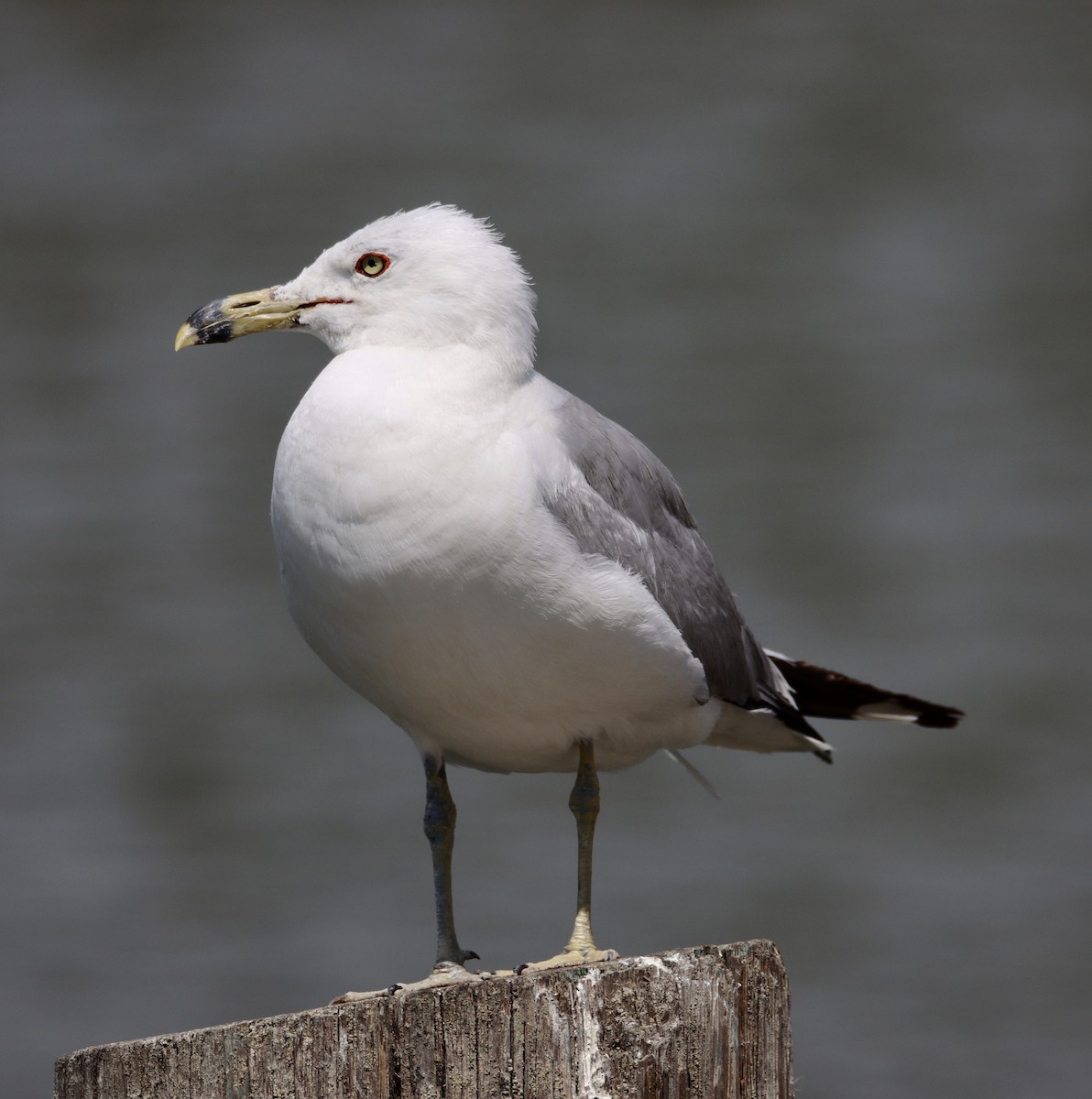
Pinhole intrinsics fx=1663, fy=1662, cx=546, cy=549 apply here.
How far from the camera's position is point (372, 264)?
3215 mm

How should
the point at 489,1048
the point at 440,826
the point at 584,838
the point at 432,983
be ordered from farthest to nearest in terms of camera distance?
the point at 440,826, the point at 584,838, the point at 432,983, the point at 489,1048

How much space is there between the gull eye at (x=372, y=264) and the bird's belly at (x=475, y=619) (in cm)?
49

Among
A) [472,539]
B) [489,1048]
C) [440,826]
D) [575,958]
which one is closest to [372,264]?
[472,539]

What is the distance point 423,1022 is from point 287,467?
43.5 inches

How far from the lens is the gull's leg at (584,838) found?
3.01 meters

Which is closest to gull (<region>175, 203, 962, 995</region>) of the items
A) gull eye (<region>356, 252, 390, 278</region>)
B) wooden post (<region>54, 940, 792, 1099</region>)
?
gull eye (<region>356, 252, 390, 278</region>)

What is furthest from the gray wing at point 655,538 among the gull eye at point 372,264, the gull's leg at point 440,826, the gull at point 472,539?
the gull's leg at point 440,826

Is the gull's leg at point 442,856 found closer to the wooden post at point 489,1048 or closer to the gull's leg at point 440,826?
the gull's leg at point 440,826

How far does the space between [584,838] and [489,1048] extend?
972 mm

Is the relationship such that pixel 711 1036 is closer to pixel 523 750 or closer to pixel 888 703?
pixel 523 750

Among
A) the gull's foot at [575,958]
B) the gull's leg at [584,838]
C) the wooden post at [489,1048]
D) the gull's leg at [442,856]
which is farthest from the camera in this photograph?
the gull's leg at [442,856]

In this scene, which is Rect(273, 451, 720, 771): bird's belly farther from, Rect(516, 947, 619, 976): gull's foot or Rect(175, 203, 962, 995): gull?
Rect(516, 947, 619, 976): gull's foot

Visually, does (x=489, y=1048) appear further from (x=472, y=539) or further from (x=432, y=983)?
(x=472, y=539)

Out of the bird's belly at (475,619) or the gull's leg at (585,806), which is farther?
the gull's leg at (585,806)
